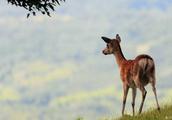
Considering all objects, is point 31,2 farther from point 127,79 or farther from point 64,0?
point 127,79

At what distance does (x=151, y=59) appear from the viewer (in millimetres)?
17578

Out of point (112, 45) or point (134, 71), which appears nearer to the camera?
point (134, 71)

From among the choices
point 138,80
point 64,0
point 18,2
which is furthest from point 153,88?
point 18,2

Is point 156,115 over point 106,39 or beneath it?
beneath

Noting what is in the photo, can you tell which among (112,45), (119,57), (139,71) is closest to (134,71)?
(139,71)

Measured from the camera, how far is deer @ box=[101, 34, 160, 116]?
57.7ft

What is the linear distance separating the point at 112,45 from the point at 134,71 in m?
2.63

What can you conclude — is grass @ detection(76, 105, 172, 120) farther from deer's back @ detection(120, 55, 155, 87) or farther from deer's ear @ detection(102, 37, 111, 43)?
deer's ear @ detection(102, 37, 111, 43)

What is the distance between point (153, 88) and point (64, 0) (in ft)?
16.7

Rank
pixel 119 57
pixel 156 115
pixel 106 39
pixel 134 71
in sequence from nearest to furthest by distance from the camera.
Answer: pixel 156 115 → pixel 134 71 → pixel 106 39 → pixel 119 57

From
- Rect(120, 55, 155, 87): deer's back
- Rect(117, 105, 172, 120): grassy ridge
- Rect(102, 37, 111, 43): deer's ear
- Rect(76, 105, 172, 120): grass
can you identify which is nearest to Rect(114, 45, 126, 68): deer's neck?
Rect(102, 37, 111, 43): deer's ear

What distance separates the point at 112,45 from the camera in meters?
20.4

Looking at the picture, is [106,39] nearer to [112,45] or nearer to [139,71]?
[112,45]

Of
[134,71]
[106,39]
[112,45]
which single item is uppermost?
[106,39]
